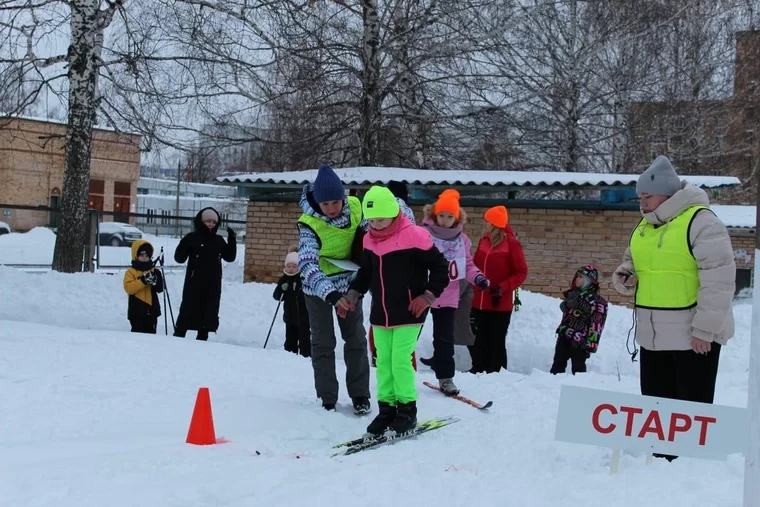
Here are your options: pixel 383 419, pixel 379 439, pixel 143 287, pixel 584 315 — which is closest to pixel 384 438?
pixel 379 439

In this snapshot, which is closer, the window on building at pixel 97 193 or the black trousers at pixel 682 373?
the black trousers at pixel 682 373

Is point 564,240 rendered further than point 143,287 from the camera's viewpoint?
Yes

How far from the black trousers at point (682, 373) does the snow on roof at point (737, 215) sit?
2141 centimetres

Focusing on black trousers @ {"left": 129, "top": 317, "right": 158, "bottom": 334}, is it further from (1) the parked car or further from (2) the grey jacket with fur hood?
(1) the parked car

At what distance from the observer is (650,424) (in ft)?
13.8

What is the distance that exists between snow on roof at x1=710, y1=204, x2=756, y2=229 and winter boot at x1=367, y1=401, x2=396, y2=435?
21.5 m

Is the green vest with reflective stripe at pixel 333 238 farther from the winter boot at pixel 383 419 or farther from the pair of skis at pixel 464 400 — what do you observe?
the pair of skis at pixel 464 400

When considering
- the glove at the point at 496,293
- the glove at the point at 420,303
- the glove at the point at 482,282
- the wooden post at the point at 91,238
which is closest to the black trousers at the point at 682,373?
the glove at the point at 420,303

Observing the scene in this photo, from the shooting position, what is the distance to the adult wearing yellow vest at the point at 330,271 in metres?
5.85

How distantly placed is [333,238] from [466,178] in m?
7.83

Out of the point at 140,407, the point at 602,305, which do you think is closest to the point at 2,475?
the point at 140,407

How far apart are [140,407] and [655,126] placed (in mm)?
19915

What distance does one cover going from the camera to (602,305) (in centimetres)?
896

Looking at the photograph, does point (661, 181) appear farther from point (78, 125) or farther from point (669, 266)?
point (78, 125)
